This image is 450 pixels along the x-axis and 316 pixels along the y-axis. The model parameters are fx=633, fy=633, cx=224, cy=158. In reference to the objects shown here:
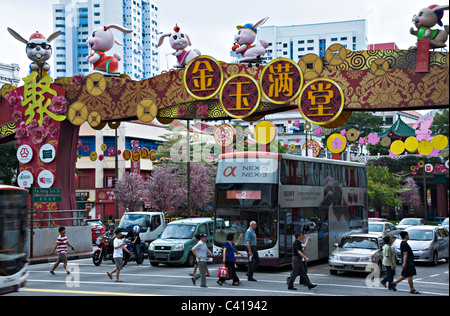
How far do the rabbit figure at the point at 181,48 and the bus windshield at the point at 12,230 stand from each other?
11.7m

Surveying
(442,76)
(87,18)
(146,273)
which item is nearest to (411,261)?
(442,76)

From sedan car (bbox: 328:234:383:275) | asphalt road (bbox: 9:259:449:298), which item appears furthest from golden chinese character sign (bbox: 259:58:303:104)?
asphalt road (bbox: 9:259:449:298)

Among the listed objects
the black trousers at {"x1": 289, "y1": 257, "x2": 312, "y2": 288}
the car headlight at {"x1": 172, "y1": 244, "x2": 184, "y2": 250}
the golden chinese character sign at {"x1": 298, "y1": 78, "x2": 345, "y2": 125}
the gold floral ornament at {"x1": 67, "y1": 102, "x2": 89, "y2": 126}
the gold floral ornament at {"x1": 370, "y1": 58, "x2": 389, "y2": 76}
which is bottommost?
the black trousers at {"x1": 289, "y1": 257, "x2": 312, "y2": 288}

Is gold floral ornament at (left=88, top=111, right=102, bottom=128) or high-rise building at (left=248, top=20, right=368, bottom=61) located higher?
high-rise building at (left=248, top=20, right=368, bottom=61)

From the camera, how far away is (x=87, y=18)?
16988 cm

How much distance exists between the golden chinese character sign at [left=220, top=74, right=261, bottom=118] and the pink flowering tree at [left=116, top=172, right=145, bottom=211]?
38326mm

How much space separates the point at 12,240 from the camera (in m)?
15.9

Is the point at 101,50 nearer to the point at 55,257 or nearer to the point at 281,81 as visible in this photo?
the point at 55,257

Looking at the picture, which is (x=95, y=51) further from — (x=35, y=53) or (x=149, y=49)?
(x=149, y=49)

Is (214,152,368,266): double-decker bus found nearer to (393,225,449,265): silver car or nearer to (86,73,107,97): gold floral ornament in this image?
(393,225,449,265): silver car

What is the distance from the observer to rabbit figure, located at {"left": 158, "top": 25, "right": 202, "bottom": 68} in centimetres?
2667

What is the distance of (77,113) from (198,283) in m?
13.0
